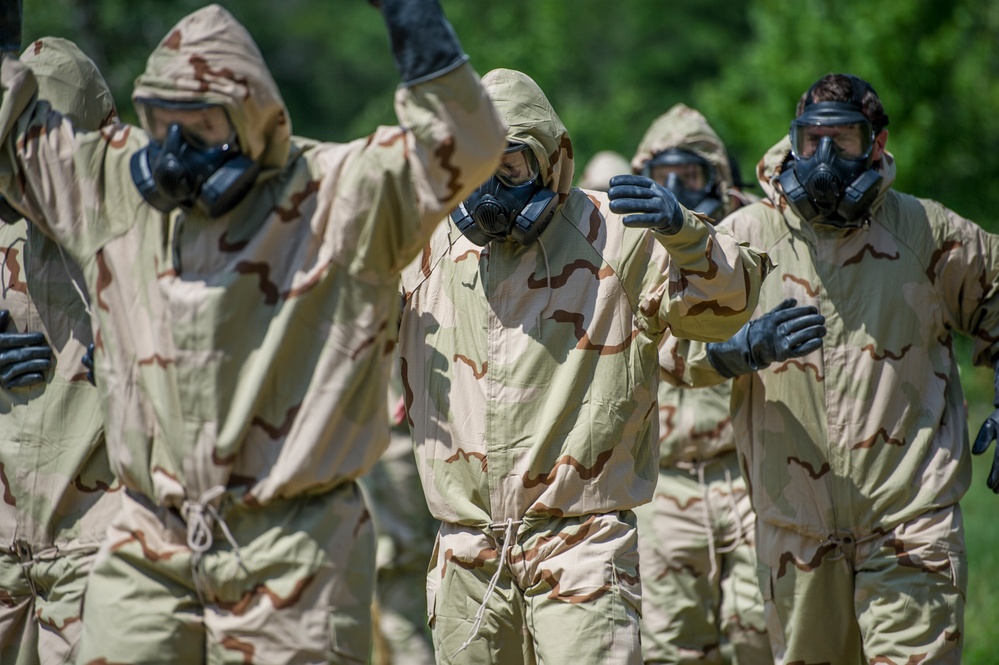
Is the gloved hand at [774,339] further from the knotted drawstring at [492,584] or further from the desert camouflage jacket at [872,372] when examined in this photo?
the knotted drawstring at [492,584]

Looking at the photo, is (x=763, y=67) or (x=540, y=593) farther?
(x=763, y=67)

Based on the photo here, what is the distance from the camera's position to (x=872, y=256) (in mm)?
6023

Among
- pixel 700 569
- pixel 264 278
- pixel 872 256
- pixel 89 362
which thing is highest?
pixel 872 256

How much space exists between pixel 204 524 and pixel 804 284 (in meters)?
3.04

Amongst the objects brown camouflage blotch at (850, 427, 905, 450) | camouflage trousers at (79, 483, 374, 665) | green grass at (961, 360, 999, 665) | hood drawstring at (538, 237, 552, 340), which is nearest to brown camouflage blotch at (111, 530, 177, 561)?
camouflage trousers at (79, 483, 374, 665)

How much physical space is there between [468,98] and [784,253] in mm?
2525

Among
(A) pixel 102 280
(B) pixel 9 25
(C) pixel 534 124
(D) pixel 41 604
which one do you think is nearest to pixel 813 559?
(C) pixel 534 124

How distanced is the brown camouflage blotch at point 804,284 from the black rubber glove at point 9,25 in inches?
129

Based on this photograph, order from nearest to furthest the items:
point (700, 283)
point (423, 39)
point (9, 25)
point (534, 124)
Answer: point (423, 39) < point (9, 25) < point (700, 283) < point (534, 124)

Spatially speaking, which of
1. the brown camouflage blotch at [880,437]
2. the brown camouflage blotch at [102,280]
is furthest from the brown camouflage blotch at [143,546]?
the brown camouflage blotch at [880,437]

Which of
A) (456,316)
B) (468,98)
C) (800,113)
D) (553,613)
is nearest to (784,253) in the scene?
(800,113)

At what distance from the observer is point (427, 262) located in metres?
5.68

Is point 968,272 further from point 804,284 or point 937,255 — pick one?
point 804,284

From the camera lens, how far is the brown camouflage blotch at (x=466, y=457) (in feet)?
17.5
